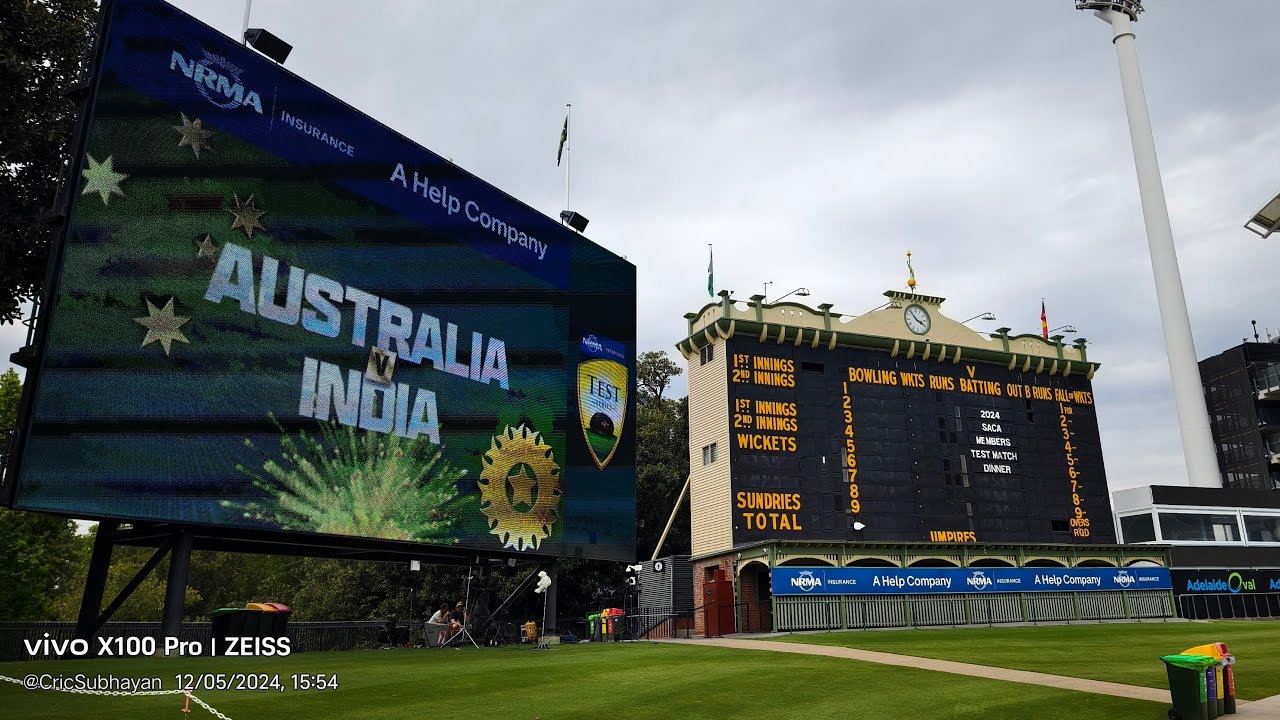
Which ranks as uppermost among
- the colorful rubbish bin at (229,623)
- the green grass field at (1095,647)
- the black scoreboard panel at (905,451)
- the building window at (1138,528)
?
the black scoreboard panel at (905,451)

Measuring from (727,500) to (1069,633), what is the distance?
36.5ft

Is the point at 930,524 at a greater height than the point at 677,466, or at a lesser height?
lesser

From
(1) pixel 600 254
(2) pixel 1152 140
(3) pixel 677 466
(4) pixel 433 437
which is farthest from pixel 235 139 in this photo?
(2) pixel 1152 140

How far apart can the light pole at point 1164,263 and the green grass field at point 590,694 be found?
49.8m

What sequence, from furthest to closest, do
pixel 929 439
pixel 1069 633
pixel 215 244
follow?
1. pixel 929 439
2. pixel 1069 633
3. pixel 215 244

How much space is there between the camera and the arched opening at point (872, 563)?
31.3 meters

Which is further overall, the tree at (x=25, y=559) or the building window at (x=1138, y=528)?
the building window at (x=1138, y=528)

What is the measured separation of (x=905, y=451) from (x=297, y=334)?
22.6 meters

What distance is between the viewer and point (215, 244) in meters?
17.2

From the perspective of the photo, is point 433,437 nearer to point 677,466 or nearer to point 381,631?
point 381,631

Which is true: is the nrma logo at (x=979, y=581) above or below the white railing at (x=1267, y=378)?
below

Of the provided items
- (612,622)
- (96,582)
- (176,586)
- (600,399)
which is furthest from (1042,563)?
(96,582)

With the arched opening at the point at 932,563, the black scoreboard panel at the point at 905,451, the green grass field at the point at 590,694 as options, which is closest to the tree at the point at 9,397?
the green grass field at the point at 590,694

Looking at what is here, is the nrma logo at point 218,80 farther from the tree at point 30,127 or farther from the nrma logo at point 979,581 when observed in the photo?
the nrma logo at point 979,581
